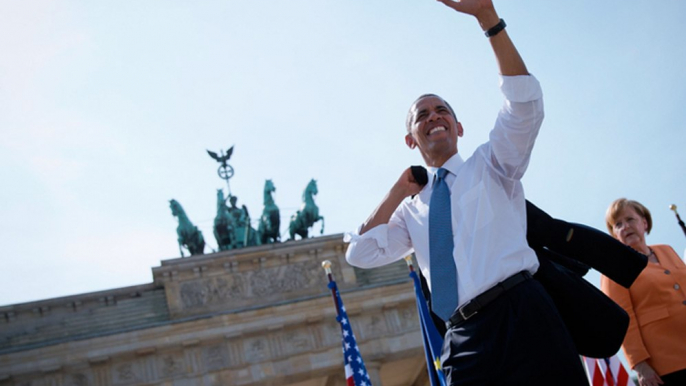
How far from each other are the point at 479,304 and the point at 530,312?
0.14 m

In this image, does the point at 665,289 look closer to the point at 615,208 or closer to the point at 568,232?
the point at 615,208

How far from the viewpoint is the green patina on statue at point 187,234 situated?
22266 millimetres

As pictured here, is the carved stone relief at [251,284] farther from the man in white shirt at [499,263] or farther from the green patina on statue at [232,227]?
the man in white shirt at [499,263]

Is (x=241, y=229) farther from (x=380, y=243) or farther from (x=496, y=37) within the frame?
(x=496, y=37)

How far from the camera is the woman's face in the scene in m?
4.33

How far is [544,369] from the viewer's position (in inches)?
81.2

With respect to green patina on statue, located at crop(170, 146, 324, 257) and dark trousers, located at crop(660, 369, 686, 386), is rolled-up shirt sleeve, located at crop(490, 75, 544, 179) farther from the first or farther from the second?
green patina on statue, located at crop(170, 146, 324, 257)

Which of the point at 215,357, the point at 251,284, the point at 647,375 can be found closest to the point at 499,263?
the point at 647,375

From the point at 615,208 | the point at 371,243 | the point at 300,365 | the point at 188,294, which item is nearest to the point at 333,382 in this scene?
the point at 300,365

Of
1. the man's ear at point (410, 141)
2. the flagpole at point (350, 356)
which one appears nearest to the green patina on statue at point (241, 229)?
the flagpole at point (350, 356)

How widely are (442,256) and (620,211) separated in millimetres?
2452

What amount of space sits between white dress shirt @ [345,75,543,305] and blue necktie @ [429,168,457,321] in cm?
2

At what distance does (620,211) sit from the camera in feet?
14.4

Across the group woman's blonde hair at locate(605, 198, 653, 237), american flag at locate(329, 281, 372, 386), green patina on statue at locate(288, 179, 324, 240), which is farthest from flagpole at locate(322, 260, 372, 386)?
green patina on statue at locate(288, 179, 324, 240)
